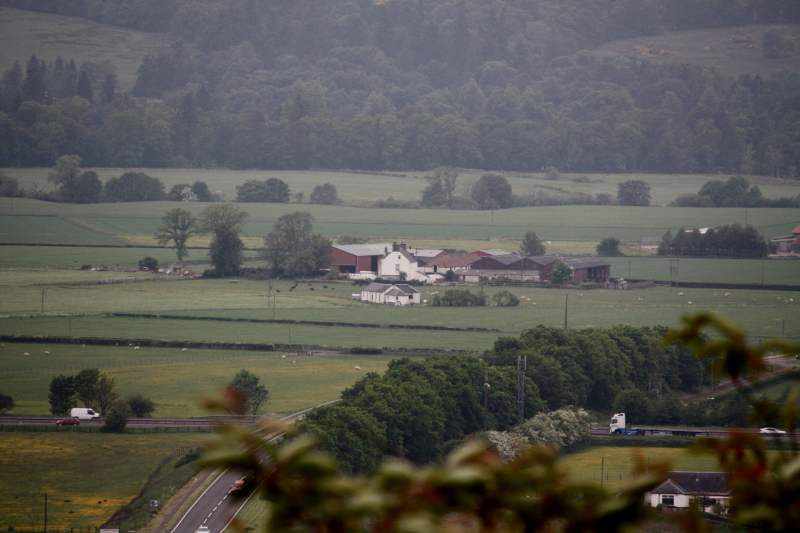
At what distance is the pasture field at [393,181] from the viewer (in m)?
137

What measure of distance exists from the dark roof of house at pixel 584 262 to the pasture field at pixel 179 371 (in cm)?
3575

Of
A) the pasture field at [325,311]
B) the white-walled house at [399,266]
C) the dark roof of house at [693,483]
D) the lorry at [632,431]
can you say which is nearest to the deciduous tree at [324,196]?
the white-walled house at [399,266]

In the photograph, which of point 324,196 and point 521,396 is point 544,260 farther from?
point 324,196

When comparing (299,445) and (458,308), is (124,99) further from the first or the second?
(299,445)

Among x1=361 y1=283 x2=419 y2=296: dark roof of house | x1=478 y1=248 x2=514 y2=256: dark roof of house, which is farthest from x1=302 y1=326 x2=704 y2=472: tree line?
x1=478 y1=248 x2=514 y2=256: dark roof of house

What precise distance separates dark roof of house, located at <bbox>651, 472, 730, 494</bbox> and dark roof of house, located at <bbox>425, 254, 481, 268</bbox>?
55.1 meters

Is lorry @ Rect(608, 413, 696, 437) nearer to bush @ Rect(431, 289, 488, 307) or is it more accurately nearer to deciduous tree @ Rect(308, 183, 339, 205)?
bush @ Rect(431, 289, 488, 307)

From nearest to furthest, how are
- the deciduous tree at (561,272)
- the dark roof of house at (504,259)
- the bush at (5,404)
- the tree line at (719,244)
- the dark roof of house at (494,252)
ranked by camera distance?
the bush at (5,404)
the deciduous tree at (561,272)
the dark roof of house at (504,259)
the dark roof of house at (494,252)
the tree line at (719,244)

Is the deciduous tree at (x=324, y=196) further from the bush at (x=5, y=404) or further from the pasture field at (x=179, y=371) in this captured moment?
the bush at (x=5, y=404)

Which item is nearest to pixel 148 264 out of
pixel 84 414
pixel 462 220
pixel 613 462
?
pixel 462 220

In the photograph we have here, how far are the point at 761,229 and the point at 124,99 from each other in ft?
427

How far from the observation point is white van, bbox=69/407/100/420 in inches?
1372

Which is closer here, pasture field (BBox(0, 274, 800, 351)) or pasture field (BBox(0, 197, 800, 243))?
pasture field (BBox(0, 274, 800, 351))

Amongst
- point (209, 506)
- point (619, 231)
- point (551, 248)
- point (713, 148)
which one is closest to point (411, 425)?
point (209, 506)
